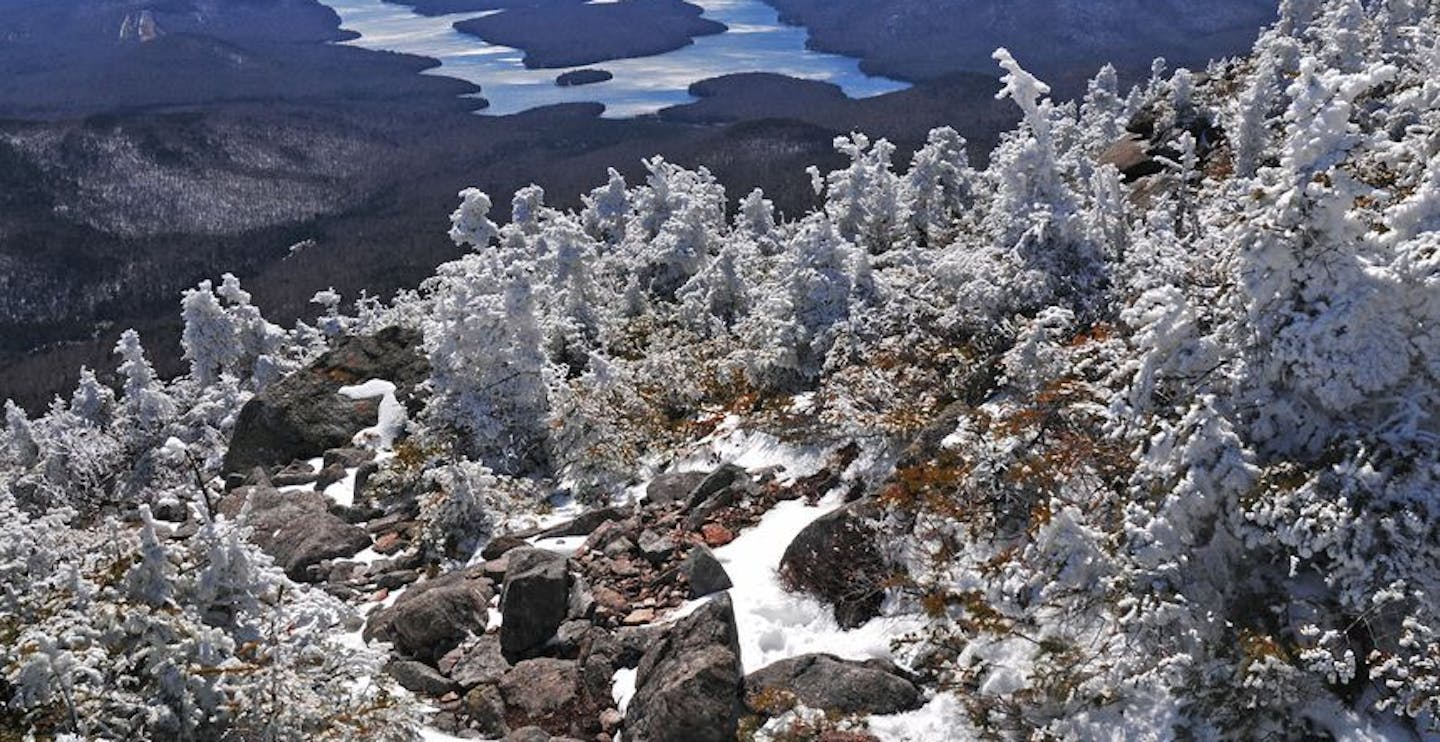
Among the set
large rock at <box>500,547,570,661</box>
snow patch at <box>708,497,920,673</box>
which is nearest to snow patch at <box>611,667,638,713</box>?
snow patch at <box>708,497,920,673</box>

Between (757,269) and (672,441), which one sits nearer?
(672,441)

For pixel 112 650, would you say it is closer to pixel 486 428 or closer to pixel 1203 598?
pixel 1203 598

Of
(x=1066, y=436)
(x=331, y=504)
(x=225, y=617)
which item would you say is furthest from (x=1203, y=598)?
(x=331, y=504)

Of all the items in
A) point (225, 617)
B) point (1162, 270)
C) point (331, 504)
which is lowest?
point (331, 504)

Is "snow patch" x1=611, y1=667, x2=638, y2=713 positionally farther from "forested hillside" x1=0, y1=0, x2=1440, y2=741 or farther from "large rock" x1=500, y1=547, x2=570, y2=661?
"large rock" x1=500, y1=547, x2=570, y2=661

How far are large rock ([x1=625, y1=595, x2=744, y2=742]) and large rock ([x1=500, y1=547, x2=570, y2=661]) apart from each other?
2.15 m

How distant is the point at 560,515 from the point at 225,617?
337 inches

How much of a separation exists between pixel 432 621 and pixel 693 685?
483 centimetres

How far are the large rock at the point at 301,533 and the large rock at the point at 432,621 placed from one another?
4.01 meters

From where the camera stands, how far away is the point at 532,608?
41.0 ft

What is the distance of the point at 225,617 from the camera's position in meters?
9.38

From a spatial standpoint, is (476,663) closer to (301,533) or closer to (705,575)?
(705,575)

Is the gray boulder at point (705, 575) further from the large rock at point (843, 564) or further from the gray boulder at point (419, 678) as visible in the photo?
the gray boulder at point (419, 678)

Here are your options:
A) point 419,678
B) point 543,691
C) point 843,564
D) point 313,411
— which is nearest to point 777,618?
point 843,564
